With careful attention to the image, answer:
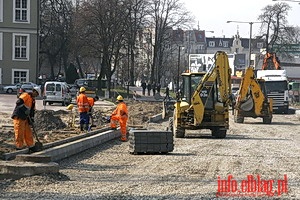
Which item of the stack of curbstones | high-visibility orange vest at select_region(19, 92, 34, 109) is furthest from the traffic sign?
high-visibility orange vest at select_region(19, 92, 34, 109)

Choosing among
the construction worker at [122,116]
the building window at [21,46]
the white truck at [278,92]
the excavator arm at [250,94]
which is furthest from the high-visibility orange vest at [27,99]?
the building window at [21,46]

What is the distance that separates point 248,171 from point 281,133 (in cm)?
1432

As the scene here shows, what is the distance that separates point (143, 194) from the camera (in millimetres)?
11141

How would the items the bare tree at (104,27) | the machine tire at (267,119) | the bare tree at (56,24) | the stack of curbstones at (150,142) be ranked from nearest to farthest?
the stack of curbstones at (150,142) → the machine tire at (267,119) → the bare tree at (104,27) → the bare tree at (56,24)

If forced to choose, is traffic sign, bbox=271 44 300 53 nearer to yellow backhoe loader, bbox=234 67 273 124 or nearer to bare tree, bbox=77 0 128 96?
bare tree, bbox=77 0 128 96

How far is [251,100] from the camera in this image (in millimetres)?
35031

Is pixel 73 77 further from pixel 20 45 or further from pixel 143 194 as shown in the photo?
pixel 143 194

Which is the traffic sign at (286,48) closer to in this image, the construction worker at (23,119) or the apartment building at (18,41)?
the apartment building at (18,41)

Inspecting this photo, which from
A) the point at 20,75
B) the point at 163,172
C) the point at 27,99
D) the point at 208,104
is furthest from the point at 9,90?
the point at 163,172

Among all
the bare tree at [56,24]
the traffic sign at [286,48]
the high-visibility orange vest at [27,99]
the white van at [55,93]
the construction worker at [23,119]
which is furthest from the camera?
the traffic sign at [286,48]

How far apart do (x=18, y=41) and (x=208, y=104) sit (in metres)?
50.6

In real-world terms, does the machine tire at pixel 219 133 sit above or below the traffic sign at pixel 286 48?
below

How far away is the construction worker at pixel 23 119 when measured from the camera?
16.4 meters

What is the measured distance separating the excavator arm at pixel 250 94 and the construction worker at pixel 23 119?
19.5 meters
